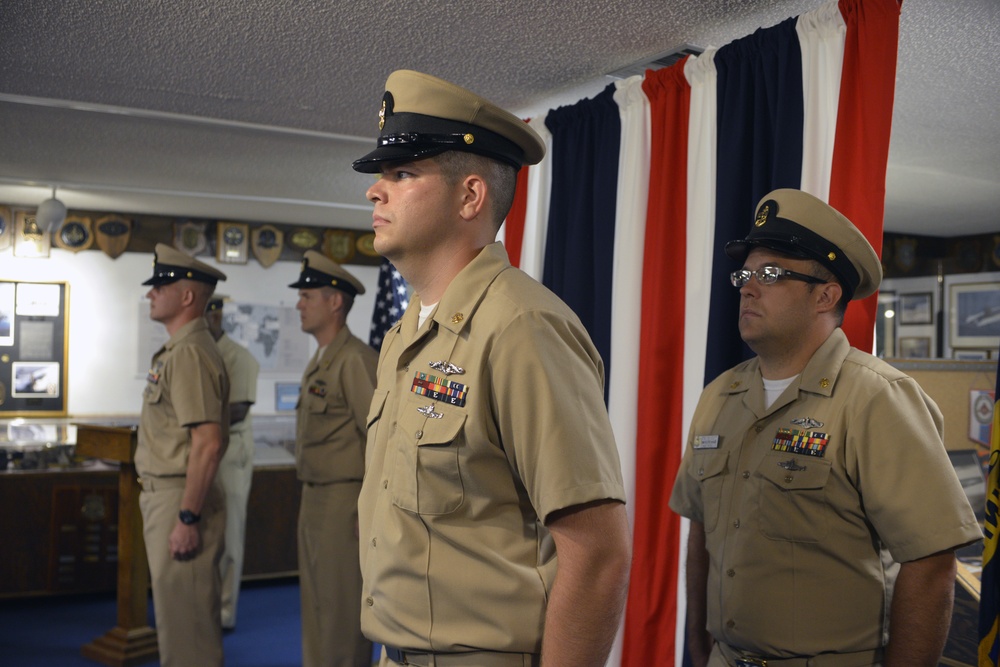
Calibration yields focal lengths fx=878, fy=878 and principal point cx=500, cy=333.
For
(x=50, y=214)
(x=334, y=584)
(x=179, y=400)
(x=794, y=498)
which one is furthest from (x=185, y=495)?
(x=50, y=214)

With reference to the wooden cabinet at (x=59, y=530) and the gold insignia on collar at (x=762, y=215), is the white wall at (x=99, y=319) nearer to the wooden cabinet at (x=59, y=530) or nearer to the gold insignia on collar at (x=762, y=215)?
the wooden cabinet at (x=59, y=530)

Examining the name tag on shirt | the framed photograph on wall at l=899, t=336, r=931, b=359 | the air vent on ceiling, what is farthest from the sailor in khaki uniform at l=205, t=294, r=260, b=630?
the framed photograph on wall at l=899, t=336, r=931, b=359

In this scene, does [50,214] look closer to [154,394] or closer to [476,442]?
[154,394]

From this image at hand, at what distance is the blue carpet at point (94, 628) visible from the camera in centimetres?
418

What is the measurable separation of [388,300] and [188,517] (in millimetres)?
2865

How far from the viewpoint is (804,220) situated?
6.52ft

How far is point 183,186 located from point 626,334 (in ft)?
12.9

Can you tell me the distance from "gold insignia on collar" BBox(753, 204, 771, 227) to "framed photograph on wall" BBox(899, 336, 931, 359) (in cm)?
598

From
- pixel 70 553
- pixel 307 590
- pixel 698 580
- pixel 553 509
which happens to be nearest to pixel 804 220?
pixel 698 580

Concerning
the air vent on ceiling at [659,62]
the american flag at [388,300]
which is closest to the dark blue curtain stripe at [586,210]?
the air vent on ceiling at [659,62]

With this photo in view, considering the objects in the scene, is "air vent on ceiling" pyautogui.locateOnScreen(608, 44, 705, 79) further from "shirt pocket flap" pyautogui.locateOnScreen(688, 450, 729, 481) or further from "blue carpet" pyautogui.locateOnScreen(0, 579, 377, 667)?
"blue carpet" pyautogui.locateOnScreen(0, 579, 377, 667)

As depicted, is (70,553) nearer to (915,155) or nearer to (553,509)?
(553,509)

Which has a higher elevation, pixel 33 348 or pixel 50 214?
pixel 50 214

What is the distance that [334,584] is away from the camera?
3414 mm
